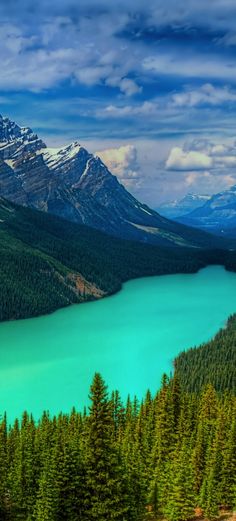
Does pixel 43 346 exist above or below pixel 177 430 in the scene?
above

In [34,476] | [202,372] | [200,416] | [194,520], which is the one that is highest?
[202,372]

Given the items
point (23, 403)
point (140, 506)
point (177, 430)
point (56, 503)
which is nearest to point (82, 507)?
point (56, 503)

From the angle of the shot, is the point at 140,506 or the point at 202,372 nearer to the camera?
the point at 140,506

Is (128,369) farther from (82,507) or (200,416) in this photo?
(82,507)

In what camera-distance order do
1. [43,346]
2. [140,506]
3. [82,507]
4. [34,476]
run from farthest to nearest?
[43,346] < [34,476] < [140,506] < [82,507]

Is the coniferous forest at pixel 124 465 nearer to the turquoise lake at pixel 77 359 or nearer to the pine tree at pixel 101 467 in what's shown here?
the pine tree at pixel 101 467

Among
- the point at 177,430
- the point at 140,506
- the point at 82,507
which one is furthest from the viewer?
the point at 177,430
